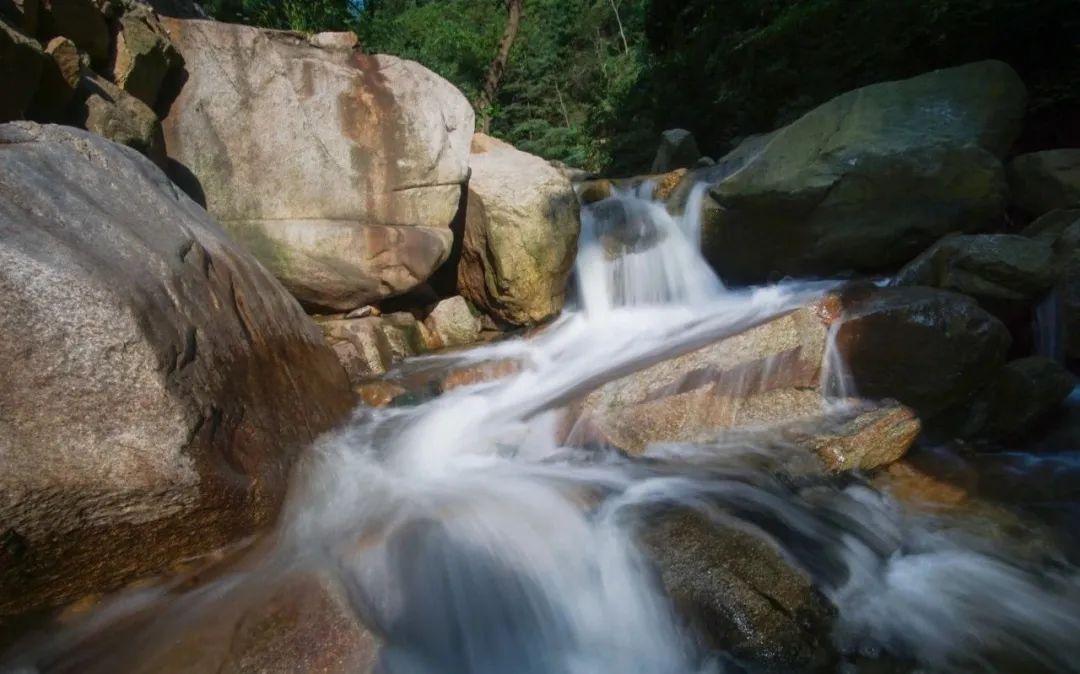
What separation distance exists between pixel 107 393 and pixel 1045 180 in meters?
8.15

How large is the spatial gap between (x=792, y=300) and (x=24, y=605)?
19.0 ft

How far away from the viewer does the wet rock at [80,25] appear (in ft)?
14.7

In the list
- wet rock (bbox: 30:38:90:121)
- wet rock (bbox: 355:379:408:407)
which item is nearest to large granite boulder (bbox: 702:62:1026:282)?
wet rock (bbox: 355:379:408:407)

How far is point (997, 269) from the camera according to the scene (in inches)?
184

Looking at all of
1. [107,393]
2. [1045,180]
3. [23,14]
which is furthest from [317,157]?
[1045,180]

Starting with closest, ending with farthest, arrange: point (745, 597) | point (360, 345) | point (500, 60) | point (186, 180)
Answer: point (745, 597), point (186, 180), point (360, 345), point (500, 60)

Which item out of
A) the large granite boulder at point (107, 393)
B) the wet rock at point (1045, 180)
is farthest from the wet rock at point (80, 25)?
the wet rock at point (1045, 180)

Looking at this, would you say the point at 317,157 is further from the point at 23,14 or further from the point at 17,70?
the point at 17,70

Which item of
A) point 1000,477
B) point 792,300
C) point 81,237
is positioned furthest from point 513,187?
point 1000,477

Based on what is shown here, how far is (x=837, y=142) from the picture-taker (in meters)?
6.82

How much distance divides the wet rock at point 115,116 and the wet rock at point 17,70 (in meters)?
0.60

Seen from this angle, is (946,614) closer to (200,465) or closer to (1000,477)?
(1000,477)

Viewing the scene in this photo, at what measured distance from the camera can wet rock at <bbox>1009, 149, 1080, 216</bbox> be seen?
5.78 metres

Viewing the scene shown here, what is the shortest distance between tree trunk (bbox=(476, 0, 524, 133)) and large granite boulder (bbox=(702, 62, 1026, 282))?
9.57 metres
